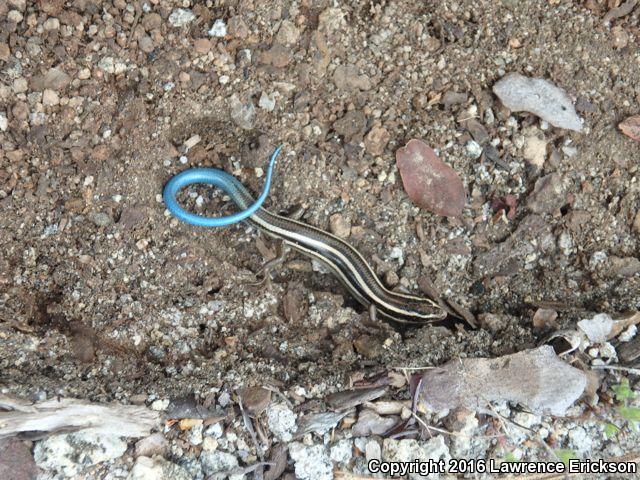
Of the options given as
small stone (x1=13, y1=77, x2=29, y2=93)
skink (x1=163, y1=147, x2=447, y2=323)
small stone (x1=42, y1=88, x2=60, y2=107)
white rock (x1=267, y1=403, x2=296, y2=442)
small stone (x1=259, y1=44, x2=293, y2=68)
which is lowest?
white rock (x1=267, y1=403, x2=296, y2=442)

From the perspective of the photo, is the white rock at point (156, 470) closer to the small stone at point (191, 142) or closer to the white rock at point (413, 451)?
the white rock at point (413, 451)

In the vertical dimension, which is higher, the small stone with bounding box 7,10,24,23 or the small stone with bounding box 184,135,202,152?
the small stone with bounding box 7,10,24,23

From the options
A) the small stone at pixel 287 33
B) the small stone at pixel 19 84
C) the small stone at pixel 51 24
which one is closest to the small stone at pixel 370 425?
the small stone at pixel 287 33

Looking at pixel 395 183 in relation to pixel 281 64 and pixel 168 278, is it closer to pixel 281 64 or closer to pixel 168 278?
pixel 281 64

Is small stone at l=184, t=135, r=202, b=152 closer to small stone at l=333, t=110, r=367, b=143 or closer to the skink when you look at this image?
the skink

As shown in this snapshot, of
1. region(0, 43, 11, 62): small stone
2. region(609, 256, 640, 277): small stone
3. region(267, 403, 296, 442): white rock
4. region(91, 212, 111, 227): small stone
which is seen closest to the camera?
region(267, 403, 296, 442): white rock

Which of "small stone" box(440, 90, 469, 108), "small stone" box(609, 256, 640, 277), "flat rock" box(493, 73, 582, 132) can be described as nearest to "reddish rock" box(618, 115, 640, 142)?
"flat rock" box(493, 73, 582, 132)

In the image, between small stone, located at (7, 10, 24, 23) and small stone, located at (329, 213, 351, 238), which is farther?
small stone, located at (329, 213, 351, 238)
